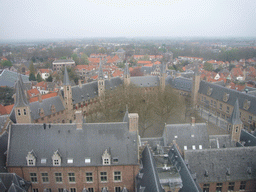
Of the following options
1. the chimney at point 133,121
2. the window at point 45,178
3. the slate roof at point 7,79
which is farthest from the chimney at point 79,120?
the slate roof at point 7,79

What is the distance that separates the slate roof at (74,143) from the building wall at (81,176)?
80 cm

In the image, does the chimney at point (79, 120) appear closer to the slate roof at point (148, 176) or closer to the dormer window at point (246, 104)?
the slate roof at point (148, 176)

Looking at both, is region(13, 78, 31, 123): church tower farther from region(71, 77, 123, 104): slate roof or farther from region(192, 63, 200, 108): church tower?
region(192, 63, 200, 108): church tower

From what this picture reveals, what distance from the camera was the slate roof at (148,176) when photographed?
21891 millimetres

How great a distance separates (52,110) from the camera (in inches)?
2157

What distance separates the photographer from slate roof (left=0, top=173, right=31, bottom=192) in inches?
922

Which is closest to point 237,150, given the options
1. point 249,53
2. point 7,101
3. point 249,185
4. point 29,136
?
point 249,185

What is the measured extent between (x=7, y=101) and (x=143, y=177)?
6083 centimetres

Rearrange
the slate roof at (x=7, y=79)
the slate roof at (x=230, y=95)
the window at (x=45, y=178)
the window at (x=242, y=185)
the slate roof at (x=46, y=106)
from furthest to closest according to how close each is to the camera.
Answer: the slate roof at (x=7, y=79), the slate roof at (x=230, y=95), the slate roof at (x=46, y=106), the window at (x=242, y=185), the window at (x=45, y=178)

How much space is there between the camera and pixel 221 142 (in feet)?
119

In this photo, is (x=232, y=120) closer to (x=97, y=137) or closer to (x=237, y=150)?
(x=237, y=150)

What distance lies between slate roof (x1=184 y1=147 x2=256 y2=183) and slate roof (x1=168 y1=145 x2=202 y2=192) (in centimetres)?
167

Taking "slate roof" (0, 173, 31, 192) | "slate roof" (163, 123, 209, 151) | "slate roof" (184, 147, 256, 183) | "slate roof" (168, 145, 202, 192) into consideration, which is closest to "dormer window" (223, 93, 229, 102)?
"slate roof" (163, 123, 209, 151)

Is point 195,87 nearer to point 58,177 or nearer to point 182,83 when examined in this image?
point 182,83
